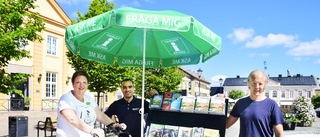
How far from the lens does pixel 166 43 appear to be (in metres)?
5.72

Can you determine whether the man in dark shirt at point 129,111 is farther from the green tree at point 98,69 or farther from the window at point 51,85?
the window at point 51,85

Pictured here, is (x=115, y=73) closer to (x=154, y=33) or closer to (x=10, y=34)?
(x=10, y=34)

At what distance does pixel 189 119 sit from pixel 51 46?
25.7 meters

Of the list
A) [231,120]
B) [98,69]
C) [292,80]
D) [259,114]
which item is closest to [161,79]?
[98,69]

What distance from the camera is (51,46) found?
89.7ft

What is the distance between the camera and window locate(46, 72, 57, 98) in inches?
1062

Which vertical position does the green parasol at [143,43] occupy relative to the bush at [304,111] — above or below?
above

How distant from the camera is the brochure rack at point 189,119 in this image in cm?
427

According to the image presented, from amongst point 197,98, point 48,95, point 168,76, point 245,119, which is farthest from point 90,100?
point 168,76

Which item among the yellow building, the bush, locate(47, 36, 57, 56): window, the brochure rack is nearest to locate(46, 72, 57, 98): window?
the yellow building

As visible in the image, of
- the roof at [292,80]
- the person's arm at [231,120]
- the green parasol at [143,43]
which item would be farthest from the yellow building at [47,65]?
the roof at [292,80]

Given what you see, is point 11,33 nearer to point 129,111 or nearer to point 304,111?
point 129,111

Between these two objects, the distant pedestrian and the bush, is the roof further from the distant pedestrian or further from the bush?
the distant pedestrian

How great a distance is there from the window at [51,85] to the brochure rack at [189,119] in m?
24.6
